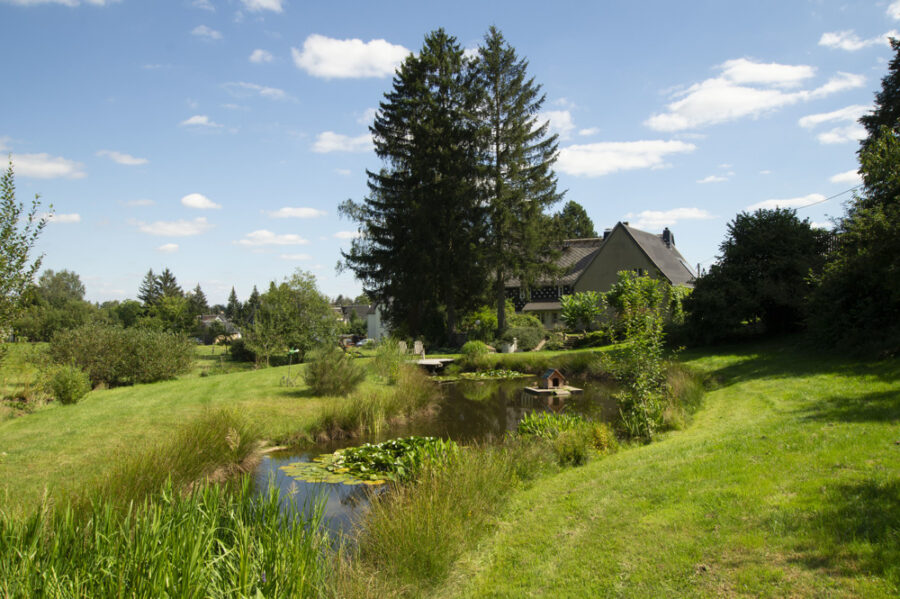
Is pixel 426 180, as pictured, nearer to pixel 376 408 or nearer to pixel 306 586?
pixel 376 408

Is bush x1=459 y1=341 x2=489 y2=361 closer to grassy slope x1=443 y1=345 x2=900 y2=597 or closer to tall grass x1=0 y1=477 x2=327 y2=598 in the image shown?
grassy slope x1=443 y1=345 x2=900 y2=597

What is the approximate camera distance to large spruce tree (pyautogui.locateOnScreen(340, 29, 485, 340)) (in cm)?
3061

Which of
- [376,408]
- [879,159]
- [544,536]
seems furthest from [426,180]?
[544,536]

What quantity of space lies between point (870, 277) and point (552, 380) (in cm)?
1026

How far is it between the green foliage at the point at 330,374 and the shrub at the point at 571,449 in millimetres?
8623

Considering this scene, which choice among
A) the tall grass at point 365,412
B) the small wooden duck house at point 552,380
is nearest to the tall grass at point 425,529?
the tall grass at point 365,412

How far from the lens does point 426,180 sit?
31609mm

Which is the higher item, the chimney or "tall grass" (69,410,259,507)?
the chimney

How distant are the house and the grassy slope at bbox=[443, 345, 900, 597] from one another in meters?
25.5

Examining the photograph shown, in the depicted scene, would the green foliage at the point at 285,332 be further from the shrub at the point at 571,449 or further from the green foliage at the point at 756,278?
the green foliage at the point at 756,278

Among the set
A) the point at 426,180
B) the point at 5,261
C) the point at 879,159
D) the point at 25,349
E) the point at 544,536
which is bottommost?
the point at 544,536

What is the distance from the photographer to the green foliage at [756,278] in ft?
65.7

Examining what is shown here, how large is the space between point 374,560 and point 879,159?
15471 mm

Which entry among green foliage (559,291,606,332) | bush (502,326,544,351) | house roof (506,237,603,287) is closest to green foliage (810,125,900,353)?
bush (502,326,544,351)
